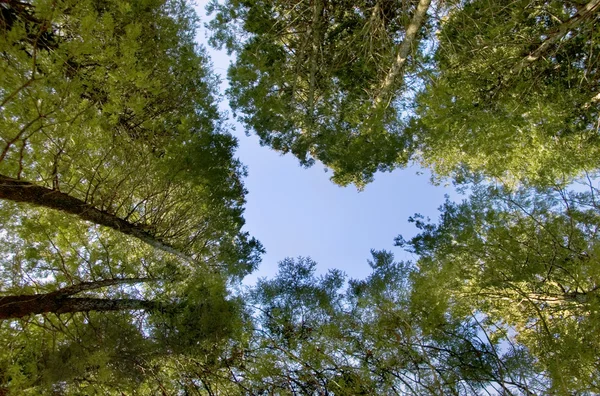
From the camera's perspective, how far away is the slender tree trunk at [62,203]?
4063 mm

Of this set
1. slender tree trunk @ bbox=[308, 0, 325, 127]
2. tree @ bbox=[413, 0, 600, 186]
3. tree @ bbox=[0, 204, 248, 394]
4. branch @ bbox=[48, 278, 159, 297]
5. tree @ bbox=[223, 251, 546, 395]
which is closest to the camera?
tree @ bbox=[223, 251, 546, 395]

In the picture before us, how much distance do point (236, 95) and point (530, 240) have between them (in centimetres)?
591

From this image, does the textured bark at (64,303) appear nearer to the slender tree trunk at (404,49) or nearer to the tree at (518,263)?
the tree at (518,263)

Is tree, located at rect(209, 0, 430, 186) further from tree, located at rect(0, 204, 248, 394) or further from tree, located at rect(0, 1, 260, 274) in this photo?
tree, located at rect(0, 204, 248, 394)

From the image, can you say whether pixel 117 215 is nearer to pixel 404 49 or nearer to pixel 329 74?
pixel 329 74

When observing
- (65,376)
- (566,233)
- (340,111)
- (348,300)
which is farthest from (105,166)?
(566,233)

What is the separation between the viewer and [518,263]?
234 inches

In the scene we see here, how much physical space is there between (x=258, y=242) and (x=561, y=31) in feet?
22.1

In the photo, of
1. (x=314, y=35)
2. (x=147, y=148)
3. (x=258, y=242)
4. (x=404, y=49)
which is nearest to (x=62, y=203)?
(x=147, y=148)

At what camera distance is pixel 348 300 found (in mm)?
6480

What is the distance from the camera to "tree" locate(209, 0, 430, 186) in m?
7.23

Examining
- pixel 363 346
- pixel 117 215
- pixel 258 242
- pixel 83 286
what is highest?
pixel 258 242

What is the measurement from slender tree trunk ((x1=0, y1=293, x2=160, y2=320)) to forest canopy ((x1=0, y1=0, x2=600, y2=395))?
3 cm

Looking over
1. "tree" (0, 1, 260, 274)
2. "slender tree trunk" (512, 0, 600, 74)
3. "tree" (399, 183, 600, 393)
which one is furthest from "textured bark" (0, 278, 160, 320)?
"slender tree trunk" (512, 0, 600, 74)
